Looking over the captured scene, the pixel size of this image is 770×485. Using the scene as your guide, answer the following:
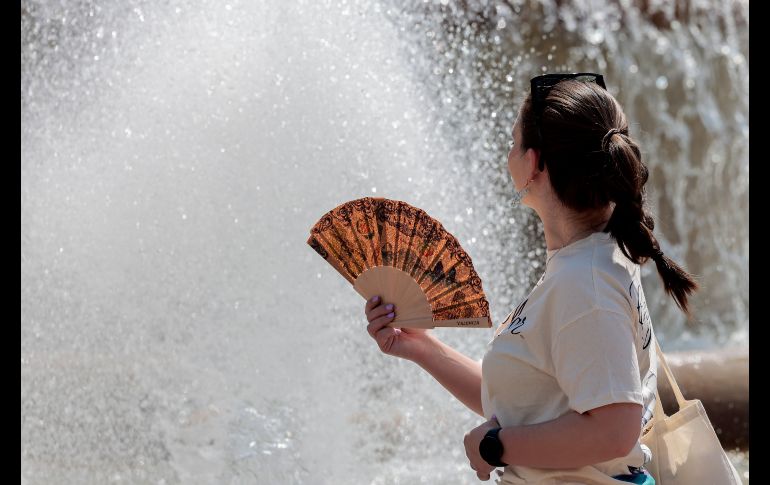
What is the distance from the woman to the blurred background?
72.6 inches

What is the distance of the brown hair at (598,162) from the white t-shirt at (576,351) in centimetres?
4

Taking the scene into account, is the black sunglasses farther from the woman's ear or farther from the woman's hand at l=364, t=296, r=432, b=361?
the woman's hand at l=364, t=296, r=432, b=361

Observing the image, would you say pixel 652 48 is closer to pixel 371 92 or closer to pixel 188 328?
pixel 371 92

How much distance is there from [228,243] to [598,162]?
8.45 feet

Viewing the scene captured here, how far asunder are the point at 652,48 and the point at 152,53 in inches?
→ 176

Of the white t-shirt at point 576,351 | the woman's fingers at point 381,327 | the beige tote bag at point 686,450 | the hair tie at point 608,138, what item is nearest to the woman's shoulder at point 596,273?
the white t-shirt at point 576,351

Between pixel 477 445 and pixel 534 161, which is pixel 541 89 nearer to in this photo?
pixel 534 161

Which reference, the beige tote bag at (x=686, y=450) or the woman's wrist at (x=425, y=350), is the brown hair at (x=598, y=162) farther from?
the woman's wrist at (x=425, y=350)

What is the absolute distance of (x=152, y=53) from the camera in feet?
14.6

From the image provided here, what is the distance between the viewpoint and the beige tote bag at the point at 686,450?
5.19ft

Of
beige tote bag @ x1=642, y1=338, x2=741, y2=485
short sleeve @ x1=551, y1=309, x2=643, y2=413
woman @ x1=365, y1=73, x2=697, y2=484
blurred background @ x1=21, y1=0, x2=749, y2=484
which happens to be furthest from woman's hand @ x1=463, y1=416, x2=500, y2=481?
blurred background @ x1=21, y1=0, x2=749, y2=484

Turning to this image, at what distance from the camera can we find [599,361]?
1424 mm

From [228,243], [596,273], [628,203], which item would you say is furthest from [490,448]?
[228,243]
